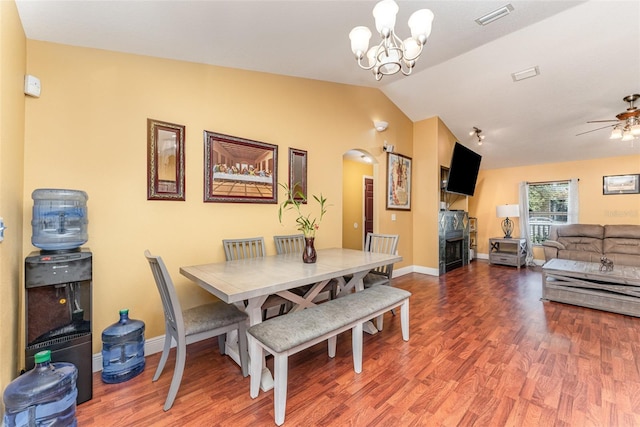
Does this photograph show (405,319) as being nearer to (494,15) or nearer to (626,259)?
(494,15)

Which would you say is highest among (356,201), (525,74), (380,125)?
(525,74)

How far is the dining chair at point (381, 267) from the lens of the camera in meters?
2.85

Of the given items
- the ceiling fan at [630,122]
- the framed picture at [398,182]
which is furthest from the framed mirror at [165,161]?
the ceiling fan at [630,122]

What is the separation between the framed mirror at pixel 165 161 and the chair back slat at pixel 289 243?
108 centimetres

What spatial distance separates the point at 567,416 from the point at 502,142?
203 inches

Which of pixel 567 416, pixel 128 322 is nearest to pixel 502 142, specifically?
pixel 567 416

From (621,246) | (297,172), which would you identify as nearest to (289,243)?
(297,172)

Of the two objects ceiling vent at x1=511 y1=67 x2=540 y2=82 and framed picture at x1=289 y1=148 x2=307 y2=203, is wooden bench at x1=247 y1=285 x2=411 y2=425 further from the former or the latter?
ceiling vent at x1=511 y1=67 x2=540 y2=82

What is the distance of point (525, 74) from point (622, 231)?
3.53m

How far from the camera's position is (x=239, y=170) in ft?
9.04

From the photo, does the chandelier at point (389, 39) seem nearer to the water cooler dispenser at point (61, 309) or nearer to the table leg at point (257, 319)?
the table leg at point (257, 319)

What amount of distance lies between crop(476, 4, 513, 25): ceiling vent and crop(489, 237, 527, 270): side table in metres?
4.57

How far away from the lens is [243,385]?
72.6 inches

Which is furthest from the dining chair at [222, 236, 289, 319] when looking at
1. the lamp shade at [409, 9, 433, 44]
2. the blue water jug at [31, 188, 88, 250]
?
the lamp shade at [409, 9, 433, 44]
